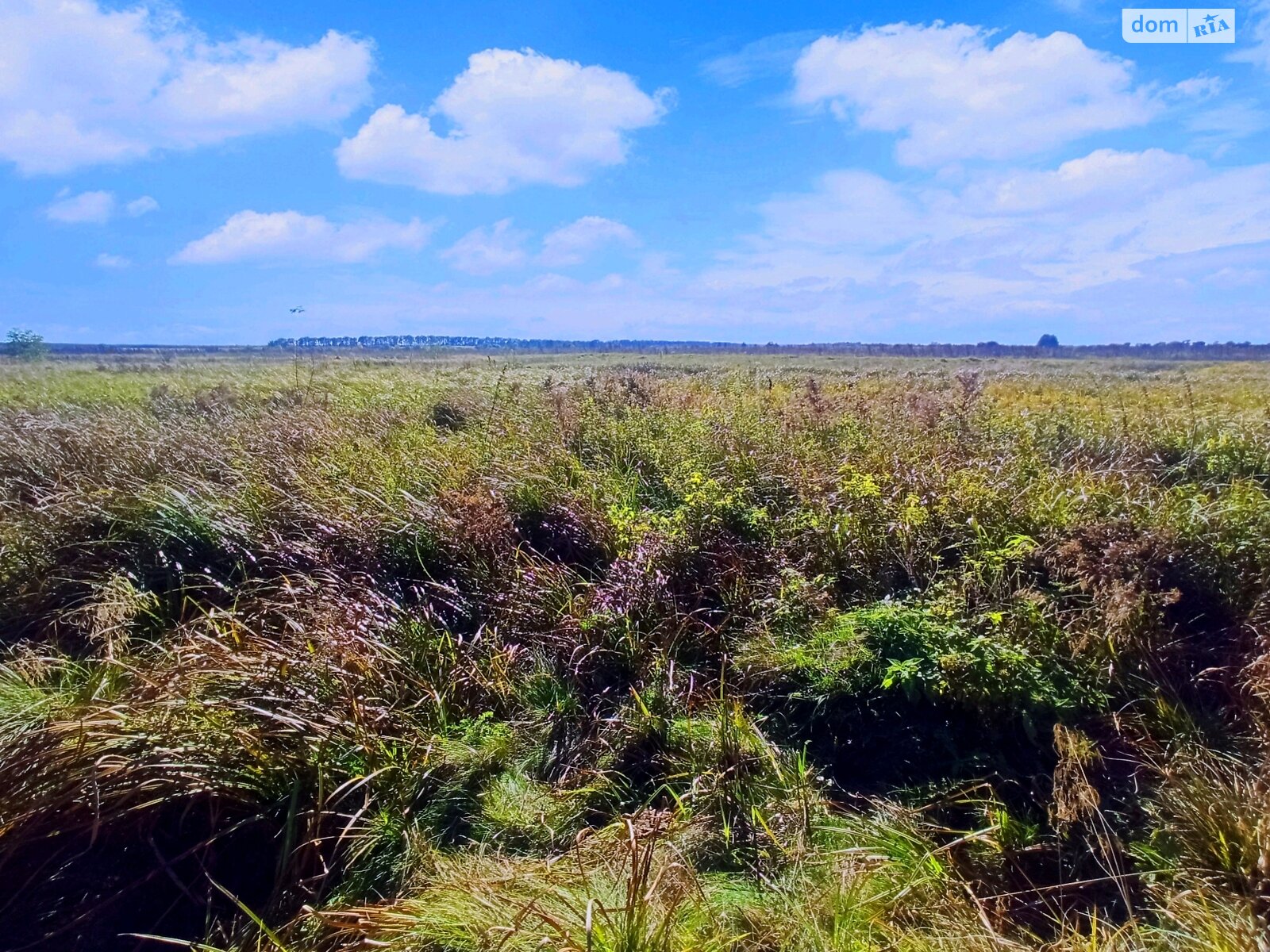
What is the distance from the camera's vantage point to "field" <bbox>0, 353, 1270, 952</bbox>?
2.53 metres

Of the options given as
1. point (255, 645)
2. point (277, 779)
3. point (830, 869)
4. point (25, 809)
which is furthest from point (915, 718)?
point (25, 809)

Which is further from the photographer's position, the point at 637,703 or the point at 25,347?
the point at 25,347

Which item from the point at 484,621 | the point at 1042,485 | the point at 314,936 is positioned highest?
the point at 1042,485

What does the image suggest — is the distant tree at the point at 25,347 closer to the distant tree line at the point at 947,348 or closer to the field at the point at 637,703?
the distant tree line at the point at 947,348

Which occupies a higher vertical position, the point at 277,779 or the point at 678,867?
the point at 277,779

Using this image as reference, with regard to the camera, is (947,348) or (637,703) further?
(947,348)

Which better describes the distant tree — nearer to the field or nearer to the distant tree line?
the distant tree line

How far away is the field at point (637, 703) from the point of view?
2525mm

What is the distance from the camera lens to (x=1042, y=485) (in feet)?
16.3

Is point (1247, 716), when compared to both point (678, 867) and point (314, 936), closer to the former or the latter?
point (678, 867)

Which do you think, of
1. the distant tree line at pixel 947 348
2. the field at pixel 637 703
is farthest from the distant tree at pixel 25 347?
the field at pixel 637 703

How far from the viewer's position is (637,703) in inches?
144

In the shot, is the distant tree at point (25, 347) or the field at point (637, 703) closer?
the field at point (637, 703)

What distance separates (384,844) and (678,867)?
132 centimetres
